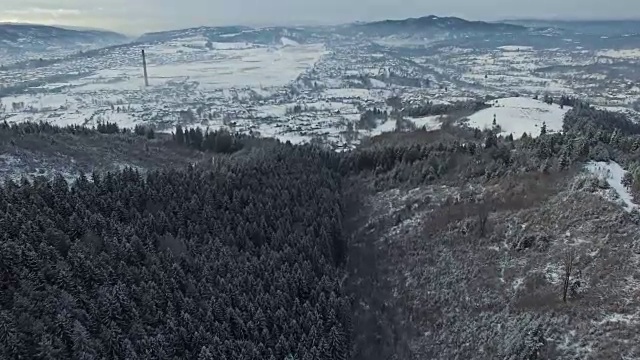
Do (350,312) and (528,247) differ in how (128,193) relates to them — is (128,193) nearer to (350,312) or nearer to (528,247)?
(350,312)

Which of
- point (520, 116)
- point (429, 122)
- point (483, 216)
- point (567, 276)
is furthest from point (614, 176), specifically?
point (429, 122)

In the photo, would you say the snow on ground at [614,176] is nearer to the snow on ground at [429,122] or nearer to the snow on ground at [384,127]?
the snow on ground at [429,122]

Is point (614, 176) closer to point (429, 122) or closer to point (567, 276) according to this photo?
point (567, 276)

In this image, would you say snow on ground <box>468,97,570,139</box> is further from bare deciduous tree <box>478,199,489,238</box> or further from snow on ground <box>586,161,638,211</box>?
bare deciduous tree <box>478,199,489,238</box>

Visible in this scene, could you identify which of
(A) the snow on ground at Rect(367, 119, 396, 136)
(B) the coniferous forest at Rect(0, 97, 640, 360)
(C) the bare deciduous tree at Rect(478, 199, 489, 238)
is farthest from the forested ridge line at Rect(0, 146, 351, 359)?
(A) the snow on ground at Rect(367, 119, 396, 136)

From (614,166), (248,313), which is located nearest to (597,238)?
(614,166)

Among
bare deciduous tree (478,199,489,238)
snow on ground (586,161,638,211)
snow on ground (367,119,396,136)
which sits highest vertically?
snow on ground (586,161,638,211)

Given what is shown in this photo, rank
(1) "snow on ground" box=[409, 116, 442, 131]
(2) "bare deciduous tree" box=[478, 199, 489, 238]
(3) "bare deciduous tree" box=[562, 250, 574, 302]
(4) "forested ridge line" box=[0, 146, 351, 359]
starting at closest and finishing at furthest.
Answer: (4) "forested ridge line" box=[0, 146, 351, 359]
(3) "bare deciduous tree" box=[562, 250, 574, 302]
(2) "bare deciduous tree" box=[478, 199, 489, 238]
(1) "snow on ground" box=[409, 116, 442, 131]

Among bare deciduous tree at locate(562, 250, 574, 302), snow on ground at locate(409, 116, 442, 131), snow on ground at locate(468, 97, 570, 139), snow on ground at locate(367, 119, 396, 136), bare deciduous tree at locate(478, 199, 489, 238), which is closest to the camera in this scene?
bare deciduous tree at locate(562, 250, 574, 302)
